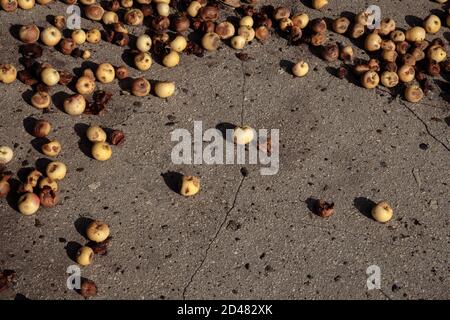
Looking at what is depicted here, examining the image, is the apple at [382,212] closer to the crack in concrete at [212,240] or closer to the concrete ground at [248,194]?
the concrete ground at [248,194]

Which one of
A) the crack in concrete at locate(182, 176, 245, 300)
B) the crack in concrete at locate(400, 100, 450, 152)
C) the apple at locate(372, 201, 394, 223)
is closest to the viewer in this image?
the crack in concrete at locate(182, 176, 245, 300)

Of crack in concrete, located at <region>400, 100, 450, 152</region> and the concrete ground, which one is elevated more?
crack in concrete, located at <region>400, 100, 450, 152</region>

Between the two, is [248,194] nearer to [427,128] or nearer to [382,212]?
[382,212]

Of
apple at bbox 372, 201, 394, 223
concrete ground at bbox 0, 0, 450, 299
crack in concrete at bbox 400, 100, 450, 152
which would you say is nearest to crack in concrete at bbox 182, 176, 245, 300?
concrete ground at bbox 0, 0, 450, 299

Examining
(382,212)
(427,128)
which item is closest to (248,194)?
(382,212)

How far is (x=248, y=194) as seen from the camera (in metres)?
4.95

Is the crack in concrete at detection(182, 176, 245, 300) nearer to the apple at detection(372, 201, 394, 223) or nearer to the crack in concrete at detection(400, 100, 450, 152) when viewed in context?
the apple at detection(372, 201, 394, 223)

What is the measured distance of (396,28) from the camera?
20.5 feet

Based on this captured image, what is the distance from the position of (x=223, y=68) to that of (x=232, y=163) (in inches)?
48.8

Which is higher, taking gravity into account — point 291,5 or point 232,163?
point 291,5

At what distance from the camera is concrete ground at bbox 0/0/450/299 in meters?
4.52
